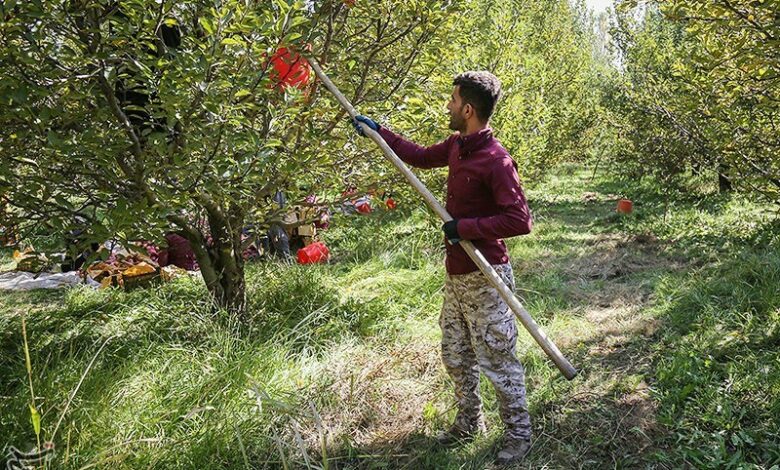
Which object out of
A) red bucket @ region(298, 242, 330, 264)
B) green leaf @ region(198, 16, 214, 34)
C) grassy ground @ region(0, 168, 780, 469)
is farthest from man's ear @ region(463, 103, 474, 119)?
red bucket @ region(298, 242, 330, 264)

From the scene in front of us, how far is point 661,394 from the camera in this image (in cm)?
313

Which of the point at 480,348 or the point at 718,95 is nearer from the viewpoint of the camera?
the point at 480,348

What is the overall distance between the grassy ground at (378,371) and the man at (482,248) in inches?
14.4

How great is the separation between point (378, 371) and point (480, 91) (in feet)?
6.17

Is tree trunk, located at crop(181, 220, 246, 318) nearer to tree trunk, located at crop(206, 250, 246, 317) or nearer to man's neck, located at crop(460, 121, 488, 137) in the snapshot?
tree trunk, located at crop(206, 250, 246, 317)

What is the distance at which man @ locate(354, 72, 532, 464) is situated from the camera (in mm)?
2451

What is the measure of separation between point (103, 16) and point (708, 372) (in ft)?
12.5

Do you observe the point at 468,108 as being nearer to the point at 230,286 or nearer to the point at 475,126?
the point at 475,126

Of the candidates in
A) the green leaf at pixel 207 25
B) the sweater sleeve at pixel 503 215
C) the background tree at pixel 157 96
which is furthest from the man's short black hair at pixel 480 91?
the green leaf at pixel 207 25

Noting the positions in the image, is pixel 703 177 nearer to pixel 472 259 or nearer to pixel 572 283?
pixel 572 283

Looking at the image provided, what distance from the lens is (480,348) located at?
2.66 metres

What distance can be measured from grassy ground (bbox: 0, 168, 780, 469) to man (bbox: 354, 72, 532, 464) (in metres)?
0.37

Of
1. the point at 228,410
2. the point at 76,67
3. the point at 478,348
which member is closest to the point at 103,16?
the point at 76,67

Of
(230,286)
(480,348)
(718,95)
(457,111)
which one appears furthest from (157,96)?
(718,95)
